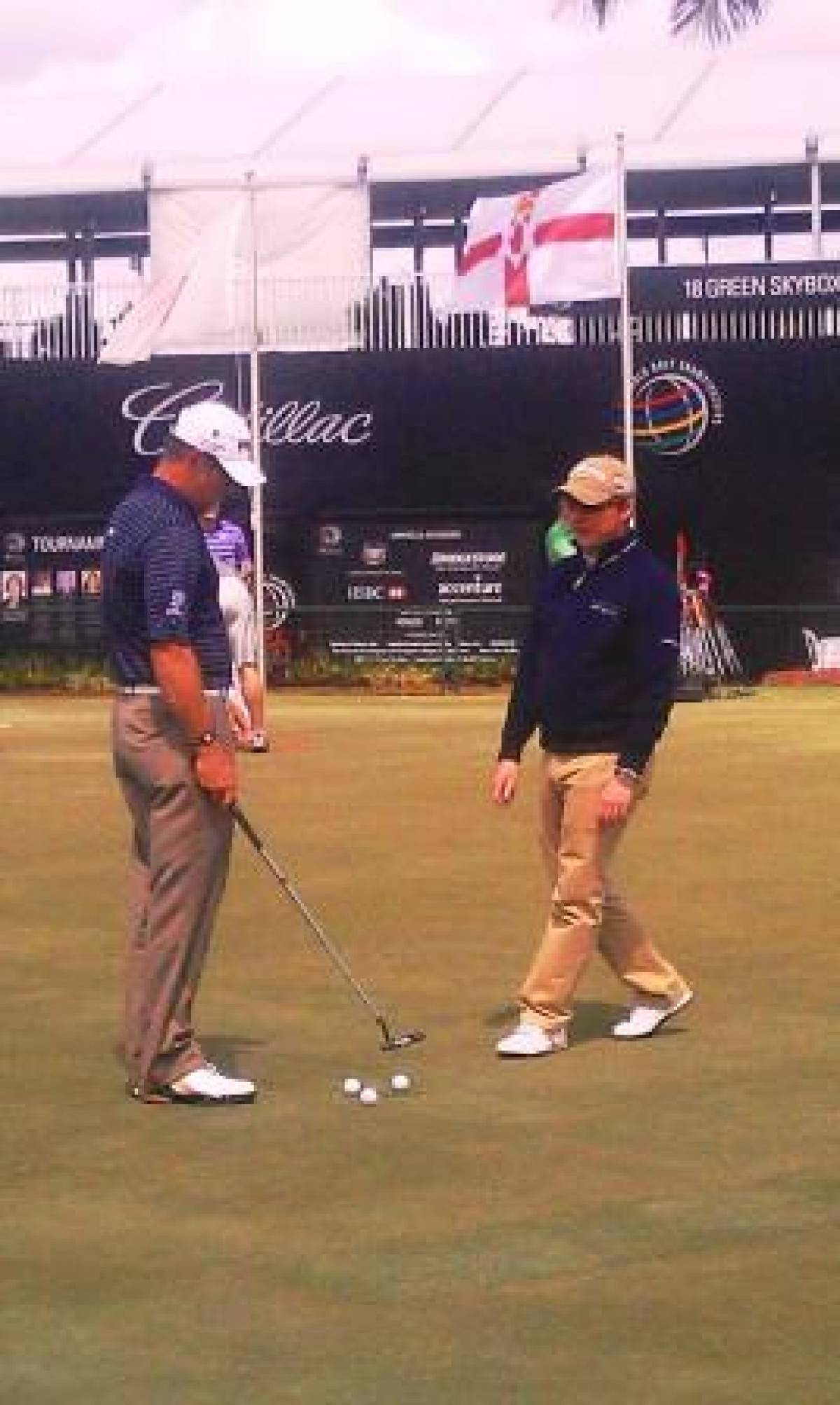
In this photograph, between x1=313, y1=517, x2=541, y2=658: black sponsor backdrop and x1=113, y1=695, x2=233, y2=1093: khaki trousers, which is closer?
x1=113, y1=695, x2=233, y2=1093: khaki trousers

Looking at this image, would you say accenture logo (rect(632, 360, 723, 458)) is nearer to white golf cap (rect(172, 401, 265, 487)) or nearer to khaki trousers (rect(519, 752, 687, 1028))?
khaki trousers (rect(519, 752, 687, 1028))

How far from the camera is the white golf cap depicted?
7656 mm

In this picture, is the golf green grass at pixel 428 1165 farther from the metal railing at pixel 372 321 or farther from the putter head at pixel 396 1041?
the metal railing at pixel 372 321

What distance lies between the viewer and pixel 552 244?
32.6 m

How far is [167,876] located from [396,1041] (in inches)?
48.1

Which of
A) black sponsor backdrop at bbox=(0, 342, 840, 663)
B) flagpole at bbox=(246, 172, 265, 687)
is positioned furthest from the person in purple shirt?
black sponsor backdrop at bbox=(0, 342, 840, 663)

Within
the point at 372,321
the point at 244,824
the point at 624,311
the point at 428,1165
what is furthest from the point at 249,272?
the point at 428,1165

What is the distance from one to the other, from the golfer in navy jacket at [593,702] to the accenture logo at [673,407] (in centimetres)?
2575

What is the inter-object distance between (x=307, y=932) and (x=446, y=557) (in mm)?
23821

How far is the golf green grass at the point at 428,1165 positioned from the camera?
5.29 metres

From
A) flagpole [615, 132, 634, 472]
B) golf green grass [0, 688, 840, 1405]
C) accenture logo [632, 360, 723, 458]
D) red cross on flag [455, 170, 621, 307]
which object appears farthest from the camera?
accenture logo [632, 360, 723, 458]

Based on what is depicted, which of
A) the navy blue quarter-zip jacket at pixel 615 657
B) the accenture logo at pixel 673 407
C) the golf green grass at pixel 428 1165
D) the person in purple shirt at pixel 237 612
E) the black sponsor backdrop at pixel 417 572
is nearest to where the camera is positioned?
the golf green grass at pixel 428 1165

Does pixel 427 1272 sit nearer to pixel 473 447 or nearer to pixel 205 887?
pixel 205 887

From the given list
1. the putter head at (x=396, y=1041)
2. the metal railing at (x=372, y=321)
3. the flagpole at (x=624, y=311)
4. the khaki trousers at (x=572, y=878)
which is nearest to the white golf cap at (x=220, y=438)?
the khaki trousers at (x=572, y=878)
